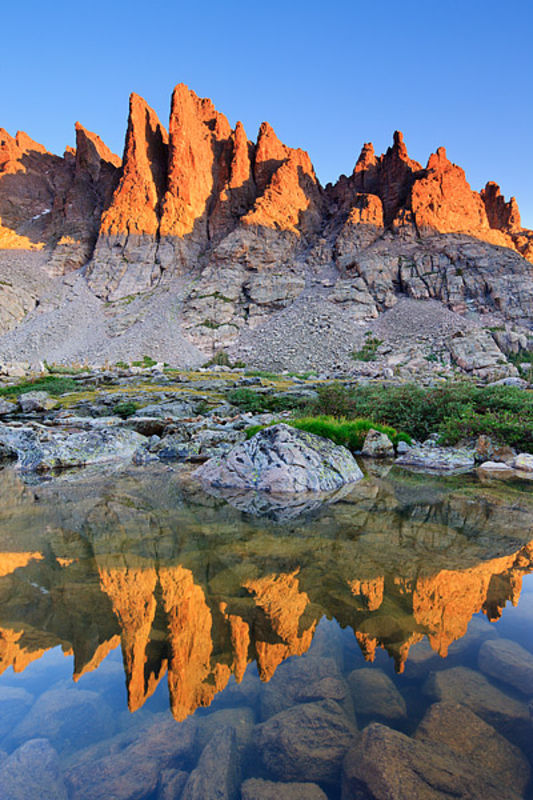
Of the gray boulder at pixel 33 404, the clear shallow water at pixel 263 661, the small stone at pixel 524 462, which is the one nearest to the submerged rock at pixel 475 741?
the clear shallow water at pixel 263 661

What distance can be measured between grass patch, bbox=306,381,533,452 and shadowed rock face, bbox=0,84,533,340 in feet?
145

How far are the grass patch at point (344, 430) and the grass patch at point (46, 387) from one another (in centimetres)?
1517

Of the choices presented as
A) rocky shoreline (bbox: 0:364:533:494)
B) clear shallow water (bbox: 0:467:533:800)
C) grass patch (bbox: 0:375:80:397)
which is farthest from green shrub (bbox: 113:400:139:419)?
clear shallow water (bbox: 0:467:533:800)

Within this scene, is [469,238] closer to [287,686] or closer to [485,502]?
[485,502]

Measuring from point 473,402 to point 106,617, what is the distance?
13219mm

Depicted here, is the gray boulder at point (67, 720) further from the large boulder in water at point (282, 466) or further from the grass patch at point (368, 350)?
the grass patch at point (368, 350)

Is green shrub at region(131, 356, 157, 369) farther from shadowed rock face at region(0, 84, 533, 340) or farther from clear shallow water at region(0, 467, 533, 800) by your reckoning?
clear shallow water at region(0, 467, 533, 800)

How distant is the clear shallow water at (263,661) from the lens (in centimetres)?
182

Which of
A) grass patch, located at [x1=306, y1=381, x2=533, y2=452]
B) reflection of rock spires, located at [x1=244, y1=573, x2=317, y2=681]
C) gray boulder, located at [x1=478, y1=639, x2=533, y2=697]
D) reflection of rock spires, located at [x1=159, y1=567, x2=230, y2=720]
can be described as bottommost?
reflection of rock spires, located at [x1=159, y1=567, x2=230, y2=720]

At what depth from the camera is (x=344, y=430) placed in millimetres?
11578

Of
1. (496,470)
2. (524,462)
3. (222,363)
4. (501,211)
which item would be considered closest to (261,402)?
(496,470)

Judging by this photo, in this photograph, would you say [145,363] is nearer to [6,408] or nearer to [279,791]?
[6,408]

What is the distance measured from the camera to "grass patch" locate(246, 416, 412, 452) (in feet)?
35.2

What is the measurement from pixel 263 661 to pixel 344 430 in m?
9.31
